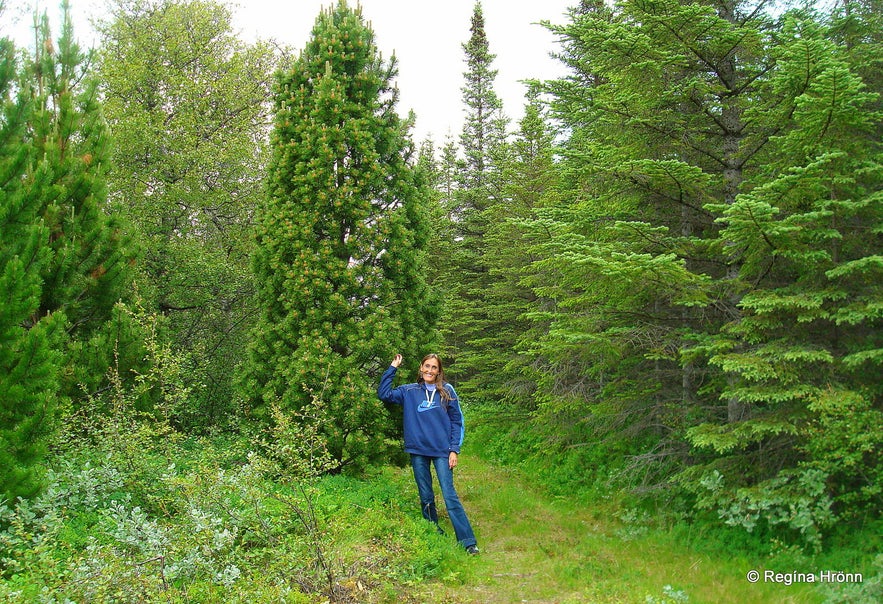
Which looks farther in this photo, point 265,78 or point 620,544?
point 265,78

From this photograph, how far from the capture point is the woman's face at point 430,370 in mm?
6641

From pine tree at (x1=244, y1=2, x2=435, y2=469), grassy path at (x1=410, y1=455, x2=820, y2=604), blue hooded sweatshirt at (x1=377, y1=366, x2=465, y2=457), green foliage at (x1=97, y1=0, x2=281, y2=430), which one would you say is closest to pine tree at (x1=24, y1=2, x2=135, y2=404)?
pine tree at (x1=244, y1=2, x2=435, y2=469)

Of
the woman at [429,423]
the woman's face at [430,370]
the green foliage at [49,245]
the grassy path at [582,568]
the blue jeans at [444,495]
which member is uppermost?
the green foliage at [49,245]

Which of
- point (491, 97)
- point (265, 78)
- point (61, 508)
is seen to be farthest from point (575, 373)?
point (491, 97)

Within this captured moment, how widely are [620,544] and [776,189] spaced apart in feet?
13.4

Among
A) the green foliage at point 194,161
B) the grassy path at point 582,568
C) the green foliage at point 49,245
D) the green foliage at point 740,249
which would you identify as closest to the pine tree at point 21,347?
the green foliage at point 49,245

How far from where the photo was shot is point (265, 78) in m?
13.9

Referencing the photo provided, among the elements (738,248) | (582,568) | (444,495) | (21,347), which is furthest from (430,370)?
(21,347)

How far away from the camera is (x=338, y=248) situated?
727cm

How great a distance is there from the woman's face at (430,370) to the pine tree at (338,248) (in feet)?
2.12

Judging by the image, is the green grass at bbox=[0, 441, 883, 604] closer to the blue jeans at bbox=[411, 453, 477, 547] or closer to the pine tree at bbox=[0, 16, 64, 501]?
the blue jeans at bbox=[411, 453, 477, 547]

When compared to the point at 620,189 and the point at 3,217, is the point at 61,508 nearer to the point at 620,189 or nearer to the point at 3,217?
the point at 3,217

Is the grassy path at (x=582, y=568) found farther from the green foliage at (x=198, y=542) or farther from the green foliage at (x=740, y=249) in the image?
the green foliage at (x=740, y=249)

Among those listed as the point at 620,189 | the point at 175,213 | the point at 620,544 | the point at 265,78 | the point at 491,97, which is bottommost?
the point at 620,544
